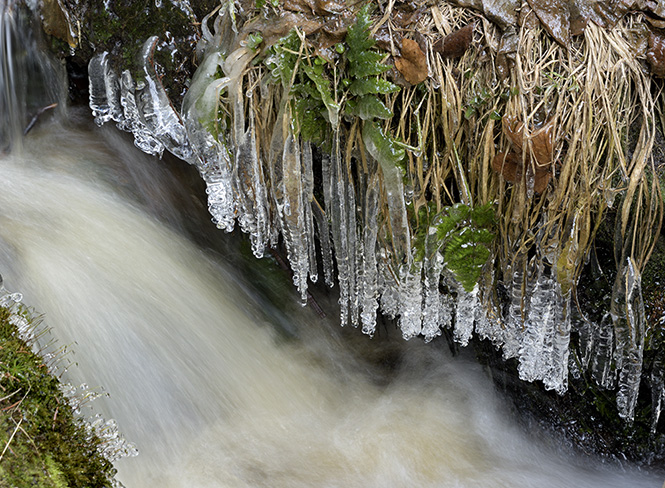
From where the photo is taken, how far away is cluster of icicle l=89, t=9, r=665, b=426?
97.0 inches

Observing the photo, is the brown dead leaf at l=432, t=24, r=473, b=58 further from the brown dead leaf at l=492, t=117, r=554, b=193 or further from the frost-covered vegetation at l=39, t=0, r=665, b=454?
the brown dead leaf at l=492, t=117, r=554, b=193

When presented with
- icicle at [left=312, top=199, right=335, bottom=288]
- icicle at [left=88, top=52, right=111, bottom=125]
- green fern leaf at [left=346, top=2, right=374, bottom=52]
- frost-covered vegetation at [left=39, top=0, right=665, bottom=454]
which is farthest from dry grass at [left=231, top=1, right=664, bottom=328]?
icicle at [left=88, top=52, right=111, bottom=125]

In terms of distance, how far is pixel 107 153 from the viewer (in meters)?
2.95

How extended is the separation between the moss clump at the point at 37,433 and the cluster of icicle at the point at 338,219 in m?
1.07

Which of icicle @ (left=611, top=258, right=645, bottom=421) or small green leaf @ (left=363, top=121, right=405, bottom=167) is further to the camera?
icicle @ (left=611, top=258, right=645, bottom=421)

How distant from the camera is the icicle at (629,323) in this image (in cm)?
255

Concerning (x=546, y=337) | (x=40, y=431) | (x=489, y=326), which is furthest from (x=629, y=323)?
(x=40, y=431)

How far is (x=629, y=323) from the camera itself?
2.57 m

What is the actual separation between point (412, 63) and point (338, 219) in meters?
0.75

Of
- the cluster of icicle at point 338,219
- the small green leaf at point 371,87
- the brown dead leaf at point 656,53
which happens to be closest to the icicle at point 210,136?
the cluster of icicle at point 338,219

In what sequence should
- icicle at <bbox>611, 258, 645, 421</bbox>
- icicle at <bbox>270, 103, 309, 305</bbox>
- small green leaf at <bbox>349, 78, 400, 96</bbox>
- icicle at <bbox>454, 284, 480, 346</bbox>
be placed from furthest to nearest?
1. icicle at <bbox>454, 284, 480, 346</bbox>
2. icicle at <bbox>611, 258, 645, 421</bbox>
3. icicle at <bbox>270, 103, 309, 305</bbox>
4. small green leaf at <bbox>349, 78, 400, 96</bbox>

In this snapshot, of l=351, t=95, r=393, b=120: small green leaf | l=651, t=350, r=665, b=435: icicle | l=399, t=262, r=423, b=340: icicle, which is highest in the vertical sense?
l=351, t=95, r=393, b=120: small green leaf

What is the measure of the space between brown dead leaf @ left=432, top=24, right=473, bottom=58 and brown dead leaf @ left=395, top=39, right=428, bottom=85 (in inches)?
4.0

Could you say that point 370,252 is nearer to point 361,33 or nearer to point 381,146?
point 381,146
